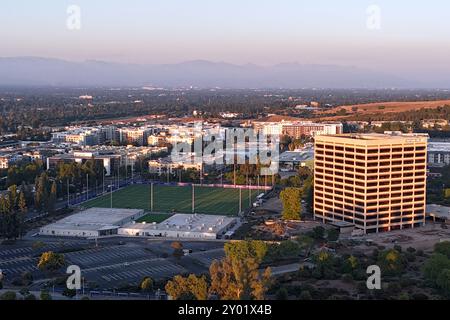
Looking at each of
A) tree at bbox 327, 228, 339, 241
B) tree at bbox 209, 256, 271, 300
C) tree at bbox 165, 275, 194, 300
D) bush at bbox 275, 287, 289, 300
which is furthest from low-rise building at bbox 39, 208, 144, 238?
tree at bbox 209, 256, 271, 300

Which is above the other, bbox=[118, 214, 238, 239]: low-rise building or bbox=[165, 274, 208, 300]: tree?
bbox=[165, 274, 208, 300]: tree

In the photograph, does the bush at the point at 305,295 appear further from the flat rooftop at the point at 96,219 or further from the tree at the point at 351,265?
the flat rooftop at the point at 96,219

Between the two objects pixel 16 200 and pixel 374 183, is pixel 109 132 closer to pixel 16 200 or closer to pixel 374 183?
pixel 16 200

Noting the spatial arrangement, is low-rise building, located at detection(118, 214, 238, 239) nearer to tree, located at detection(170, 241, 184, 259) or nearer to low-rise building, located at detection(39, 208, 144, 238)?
low-rise building, located at detection(39, 208, 144, 238)

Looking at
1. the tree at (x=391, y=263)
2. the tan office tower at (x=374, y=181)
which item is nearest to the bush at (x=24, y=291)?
the tree at (x=391, y=263)

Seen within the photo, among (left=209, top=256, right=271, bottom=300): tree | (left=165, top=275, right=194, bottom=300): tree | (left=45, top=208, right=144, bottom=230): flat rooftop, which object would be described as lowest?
(left=45, top=208, right=144, bottom=230): flat rooftop

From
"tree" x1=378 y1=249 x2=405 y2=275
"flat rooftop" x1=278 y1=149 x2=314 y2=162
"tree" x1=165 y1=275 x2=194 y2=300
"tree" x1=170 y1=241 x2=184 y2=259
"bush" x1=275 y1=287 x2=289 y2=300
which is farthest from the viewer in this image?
"flat rooftop" x1=278 y1=149 x2=314 y2=162

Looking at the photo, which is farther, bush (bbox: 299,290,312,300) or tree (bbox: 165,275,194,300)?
bush (bbox: 299,290,312,300)
